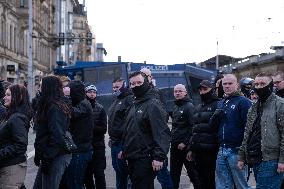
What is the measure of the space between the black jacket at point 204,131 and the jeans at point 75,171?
5.19 ft

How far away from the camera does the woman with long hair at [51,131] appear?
722cm

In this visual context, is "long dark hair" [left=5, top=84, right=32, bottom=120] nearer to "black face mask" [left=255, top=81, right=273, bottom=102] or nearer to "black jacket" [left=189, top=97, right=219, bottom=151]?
"black jacket" [left=189, top=97, right=219, bottom=151]

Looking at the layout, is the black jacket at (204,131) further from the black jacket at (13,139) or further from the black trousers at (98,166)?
the black jacket at (13,139)

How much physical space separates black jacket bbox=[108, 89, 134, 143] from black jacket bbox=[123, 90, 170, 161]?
2.04 metres

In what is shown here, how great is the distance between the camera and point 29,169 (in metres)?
13.8

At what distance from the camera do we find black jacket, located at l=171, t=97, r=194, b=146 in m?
9.99

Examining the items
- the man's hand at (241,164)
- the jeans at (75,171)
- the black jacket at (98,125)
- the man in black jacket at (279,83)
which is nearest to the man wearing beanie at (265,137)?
the man's hand at (241,164)

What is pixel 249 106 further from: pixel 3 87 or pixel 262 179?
pixel 3 87

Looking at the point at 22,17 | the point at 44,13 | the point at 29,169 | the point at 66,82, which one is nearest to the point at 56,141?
the point at 66,82

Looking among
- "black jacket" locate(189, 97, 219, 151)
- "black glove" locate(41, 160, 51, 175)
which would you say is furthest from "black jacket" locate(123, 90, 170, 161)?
"black jacket" locate(189, 97, 219, 151)

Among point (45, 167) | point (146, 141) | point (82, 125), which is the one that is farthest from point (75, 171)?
point (146, 141)

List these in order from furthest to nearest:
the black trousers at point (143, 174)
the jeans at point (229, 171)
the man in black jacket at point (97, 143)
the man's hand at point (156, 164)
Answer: the man in black jacket at point (97, 143) → the jeans at point (229, 171) → the black trousers at point (143, 174) → the man's hand at point (156, 164)

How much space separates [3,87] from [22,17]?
145ft

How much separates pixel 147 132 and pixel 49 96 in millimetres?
1242
